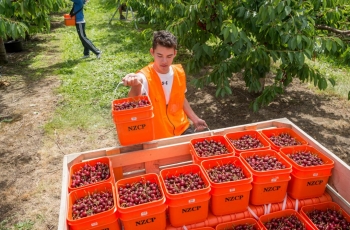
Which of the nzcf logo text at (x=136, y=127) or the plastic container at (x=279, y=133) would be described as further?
the plastic container at (x=279, y=133)

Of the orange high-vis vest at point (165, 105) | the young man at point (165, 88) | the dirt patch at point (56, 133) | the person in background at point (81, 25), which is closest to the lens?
the young man at point (165, 88)

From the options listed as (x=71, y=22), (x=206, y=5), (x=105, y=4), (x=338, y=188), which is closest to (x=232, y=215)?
(x=338, y=188)

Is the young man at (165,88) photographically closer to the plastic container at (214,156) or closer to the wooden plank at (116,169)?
the plastic container at (214,156)

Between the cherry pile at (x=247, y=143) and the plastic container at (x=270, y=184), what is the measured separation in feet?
0.86

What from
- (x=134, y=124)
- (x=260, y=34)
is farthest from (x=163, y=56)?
(x=260, y=34)

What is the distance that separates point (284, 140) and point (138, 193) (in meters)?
1.47

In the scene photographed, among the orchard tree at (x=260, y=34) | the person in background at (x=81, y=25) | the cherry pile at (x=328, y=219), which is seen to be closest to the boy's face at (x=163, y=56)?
the orchard tree at (x=260, y=34)

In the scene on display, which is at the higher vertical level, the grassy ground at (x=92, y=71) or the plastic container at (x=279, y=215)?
the plastic container at (x=279, y=215)

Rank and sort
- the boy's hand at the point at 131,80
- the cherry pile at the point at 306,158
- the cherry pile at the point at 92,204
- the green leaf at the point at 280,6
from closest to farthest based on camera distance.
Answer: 1. the cherry pile at the point at 92,204
2. the cherry pile at the point at 306,158
3. the boy's hand at the point at 131,80
4. the green leaf at the point at 280,6

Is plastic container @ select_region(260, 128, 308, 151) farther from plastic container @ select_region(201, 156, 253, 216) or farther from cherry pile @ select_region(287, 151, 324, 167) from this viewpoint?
plastic container @ select_region(201, 156, 253, 216)

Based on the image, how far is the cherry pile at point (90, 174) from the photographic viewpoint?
2.35 m

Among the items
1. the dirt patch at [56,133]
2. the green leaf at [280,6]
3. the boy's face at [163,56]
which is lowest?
the dirt patch at [56,133]

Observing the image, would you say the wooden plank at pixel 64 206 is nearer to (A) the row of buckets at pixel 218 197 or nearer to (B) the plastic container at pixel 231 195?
(A) the row of buckets at pixel 218 197

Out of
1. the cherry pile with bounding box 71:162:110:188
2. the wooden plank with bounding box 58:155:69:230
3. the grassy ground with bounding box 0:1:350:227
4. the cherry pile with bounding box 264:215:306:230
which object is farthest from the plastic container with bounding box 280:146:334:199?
the grassy ground with bounding box 0:1:350:227
